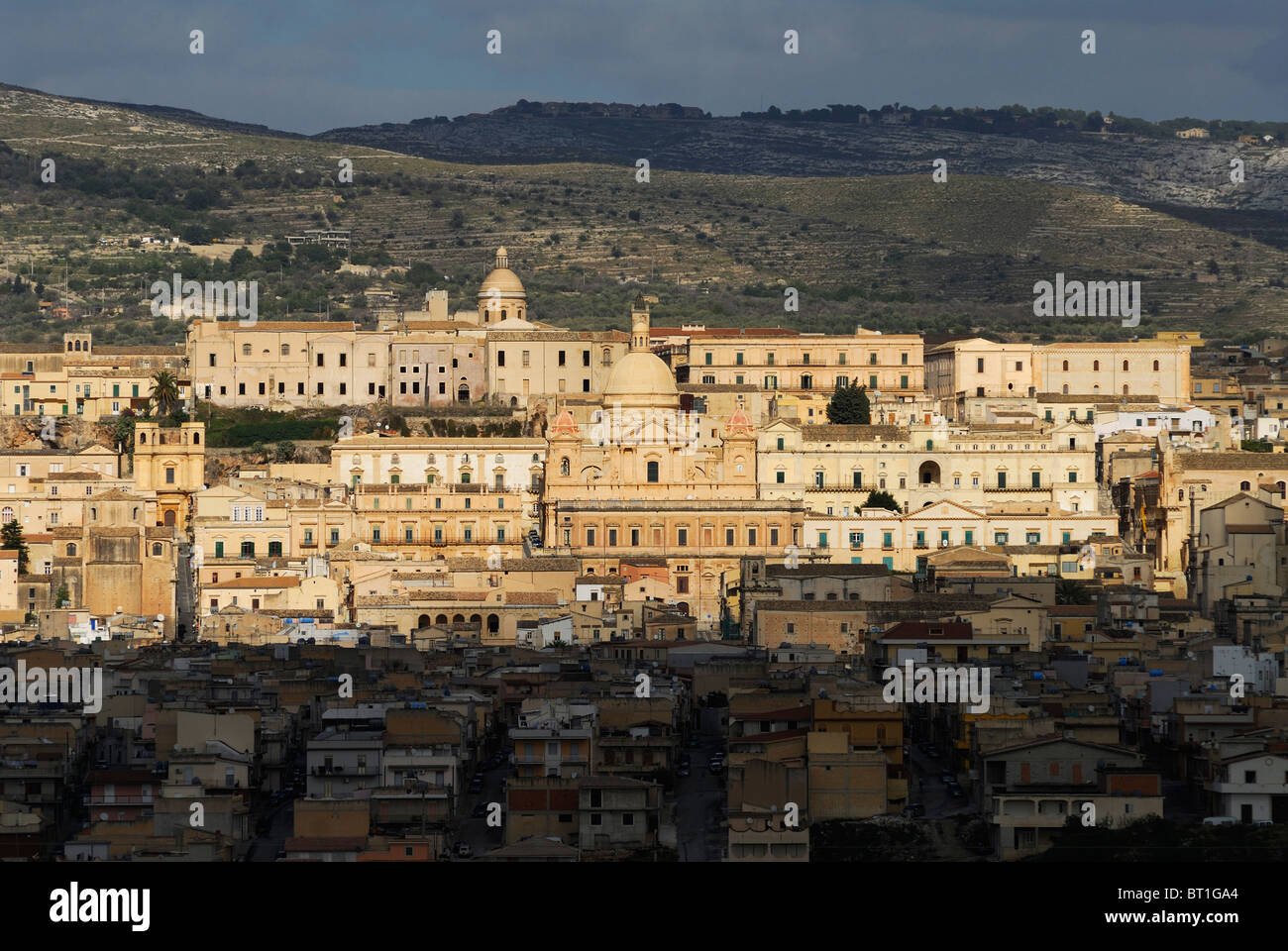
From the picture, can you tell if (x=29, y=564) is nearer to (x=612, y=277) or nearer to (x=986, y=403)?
(x=986, y=403)

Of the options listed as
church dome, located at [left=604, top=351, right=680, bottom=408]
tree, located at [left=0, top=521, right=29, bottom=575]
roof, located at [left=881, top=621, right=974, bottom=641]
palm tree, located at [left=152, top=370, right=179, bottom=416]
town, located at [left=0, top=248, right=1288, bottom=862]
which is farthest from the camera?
palm tree, located at [left=152, top=370, right=179, bottom=416]

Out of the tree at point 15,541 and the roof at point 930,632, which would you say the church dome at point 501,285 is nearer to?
the tree at point 15,541

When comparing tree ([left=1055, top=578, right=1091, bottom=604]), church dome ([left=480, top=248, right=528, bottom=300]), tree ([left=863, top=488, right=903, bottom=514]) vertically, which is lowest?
tree ([left=1055, top=578, right=1091, bottom=604])

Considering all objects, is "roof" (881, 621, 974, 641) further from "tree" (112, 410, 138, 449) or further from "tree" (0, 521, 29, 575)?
"tree" (112, 410, 138, 449)

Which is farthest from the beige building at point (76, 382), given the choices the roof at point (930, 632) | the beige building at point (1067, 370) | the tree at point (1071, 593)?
the roof at point (930, 632)

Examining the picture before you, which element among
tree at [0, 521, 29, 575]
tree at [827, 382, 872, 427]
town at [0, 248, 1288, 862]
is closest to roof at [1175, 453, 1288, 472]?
town at [0, 248, 1288, 862]
